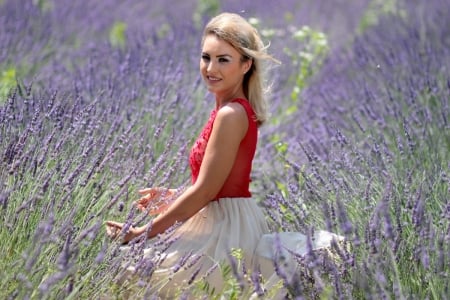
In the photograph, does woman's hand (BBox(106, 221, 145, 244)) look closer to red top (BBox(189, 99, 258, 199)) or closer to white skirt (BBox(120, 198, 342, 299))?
white skirt (BBox(120, 198, 342, 299))

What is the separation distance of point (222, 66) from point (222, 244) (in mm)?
585

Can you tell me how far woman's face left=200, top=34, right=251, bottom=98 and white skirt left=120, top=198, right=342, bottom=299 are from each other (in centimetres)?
38

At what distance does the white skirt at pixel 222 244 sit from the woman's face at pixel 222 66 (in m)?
0.38

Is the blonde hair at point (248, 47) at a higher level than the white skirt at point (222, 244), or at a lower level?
higher

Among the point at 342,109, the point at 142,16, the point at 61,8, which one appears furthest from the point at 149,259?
the point at 142,16

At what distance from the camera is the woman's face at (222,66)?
281 cm

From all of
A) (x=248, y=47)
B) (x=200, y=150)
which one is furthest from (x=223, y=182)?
(x=248, y=47)

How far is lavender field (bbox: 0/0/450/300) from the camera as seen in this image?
218 centimetres

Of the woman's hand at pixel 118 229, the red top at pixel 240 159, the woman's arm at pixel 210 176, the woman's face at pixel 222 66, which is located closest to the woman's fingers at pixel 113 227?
the woman's hand at pixel 118 229

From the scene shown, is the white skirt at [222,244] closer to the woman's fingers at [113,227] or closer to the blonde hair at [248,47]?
the woman's fingers at [113,227]

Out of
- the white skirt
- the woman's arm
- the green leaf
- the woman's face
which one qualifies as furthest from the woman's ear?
the green leaf

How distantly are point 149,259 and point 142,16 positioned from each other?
6.58 meters

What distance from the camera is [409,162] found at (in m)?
3.31

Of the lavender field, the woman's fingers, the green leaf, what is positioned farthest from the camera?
the green leaf
